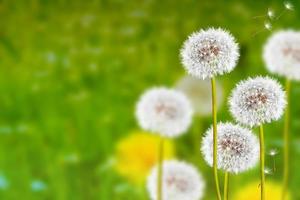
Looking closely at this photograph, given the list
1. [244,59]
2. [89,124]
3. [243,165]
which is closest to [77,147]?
[89,124]

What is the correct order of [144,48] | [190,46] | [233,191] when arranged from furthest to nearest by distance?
1. [144,48]
2. [233,191]
3. [190,46]

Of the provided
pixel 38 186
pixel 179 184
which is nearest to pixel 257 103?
pixel 179 184

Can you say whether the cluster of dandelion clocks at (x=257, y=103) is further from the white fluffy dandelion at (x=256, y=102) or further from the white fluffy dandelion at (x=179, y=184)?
the white fluffy dandelion at (x=179, y=184)

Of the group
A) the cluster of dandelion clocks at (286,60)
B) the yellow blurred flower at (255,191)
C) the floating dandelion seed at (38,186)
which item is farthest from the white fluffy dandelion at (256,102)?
the floating dandelion seed at (38,186)

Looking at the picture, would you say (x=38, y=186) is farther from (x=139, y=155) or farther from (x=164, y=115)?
(x=164, y=115)

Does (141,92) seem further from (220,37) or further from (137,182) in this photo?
(220,37)
